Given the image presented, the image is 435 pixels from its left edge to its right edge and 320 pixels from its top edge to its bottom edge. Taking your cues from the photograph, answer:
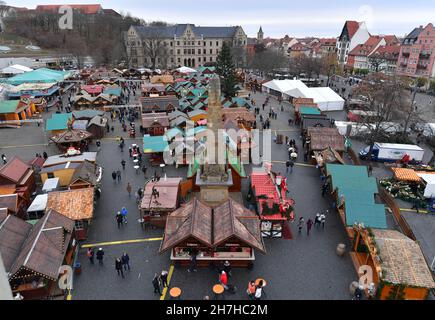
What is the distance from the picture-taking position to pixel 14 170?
19.9 metres

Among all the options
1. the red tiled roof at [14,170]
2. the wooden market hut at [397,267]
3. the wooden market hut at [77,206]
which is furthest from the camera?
the red tiled roof at [14,170]

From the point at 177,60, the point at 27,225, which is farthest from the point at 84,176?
the point at 177,60

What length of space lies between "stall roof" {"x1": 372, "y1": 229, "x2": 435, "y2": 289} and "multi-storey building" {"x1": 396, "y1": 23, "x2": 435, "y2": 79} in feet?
192

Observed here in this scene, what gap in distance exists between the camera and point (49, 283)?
12555 mm

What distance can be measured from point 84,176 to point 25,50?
294 ft

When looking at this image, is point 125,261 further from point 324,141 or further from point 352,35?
point 352,35

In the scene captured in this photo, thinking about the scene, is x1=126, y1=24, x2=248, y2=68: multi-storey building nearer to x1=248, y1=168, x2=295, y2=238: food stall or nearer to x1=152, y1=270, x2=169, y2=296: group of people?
x1=248, y1=168, x2=295, y2=238: food stall

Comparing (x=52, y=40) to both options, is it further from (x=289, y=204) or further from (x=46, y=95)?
(x=289, y=204)

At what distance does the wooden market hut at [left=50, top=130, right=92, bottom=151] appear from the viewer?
27.1 m

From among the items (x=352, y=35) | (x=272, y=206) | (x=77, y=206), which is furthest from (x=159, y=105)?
(x=352, y=35)

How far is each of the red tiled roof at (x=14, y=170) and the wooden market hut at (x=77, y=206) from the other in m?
4.38

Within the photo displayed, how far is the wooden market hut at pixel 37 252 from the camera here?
39.0 ft

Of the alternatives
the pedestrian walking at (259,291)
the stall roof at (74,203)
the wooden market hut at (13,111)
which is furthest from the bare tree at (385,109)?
the wooden market hut at (13,111)

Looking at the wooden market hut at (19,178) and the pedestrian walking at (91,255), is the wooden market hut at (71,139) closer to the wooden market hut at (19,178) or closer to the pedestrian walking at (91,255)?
the wooden market hut at (19,178)
